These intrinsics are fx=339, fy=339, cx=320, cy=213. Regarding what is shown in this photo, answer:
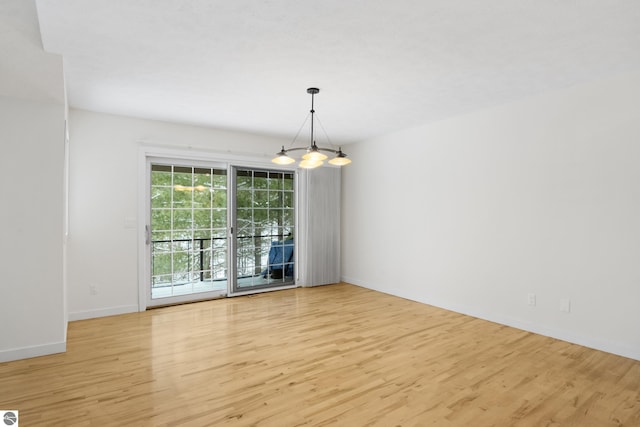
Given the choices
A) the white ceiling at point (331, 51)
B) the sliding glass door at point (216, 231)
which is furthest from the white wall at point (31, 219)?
the sliding glass door at point (216, 231)

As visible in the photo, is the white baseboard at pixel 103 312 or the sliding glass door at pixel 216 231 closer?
the white baseboard at pixel 103 312

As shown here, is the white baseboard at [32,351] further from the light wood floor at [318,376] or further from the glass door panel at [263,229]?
the glass door panel at [263,229]

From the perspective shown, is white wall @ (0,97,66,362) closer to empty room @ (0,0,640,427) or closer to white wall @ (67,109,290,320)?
empty room @ (0,0,640,427)

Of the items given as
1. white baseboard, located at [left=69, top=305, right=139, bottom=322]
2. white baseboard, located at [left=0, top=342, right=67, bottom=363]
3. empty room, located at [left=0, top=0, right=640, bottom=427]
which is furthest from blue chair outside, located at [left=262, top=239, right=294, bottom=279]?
white baseboard, located at [left=0, top=342, right=67, bottom=363]

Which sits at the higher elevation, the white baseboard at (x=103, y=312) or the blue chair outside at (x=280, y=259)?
the blue chair outside at (x=280, y=259)

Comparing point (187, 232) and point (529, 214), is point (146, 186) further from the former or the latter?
point (529, 214)

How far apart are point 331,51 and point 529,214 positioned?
2.82 m

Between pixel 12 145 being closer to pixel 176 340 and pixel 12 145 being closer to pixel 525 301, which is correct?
pixel 176 340

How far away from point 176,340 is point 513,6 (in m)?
4.02

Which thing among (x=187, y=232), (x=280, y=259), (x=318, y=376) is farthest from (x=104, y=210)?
(x=318, y=376)

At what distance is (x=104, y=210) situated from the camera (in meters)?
4.34

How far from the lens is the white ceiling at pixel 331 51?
2.17m

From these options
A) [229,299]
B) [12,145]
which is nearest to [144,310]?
[229,299]

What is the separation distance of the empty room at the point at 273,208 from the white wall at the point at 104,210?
26 millimetres
